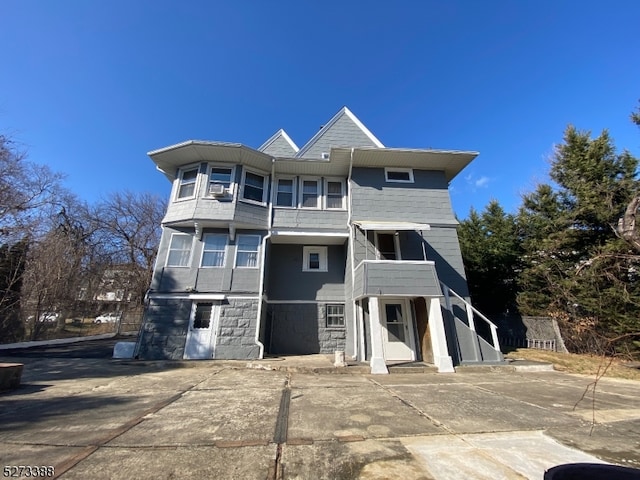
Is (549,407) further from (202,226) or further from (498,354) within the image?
(202,226)

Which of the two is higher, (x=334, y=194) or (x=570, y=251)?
(x=334, y=194)

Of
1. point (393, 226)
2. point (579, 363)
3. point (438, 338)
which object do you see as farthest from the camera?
point (393, 226)

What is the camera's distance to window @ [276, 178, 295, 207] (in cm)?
1180

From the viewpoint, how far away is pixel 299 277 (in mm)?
11711

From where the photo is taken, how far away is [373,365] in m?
7.86

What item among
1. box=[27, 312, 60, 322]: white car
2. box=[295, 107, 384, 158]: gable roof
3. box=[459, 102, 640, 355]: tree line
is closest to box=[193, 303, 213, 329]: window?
box=[295, 107, 384, 158]: gable roof


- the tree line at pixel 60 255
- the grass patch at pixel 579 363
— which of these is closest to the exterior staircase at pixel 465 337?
the grass patch at pixel 579 363

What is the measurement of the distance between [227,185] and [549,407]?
11.6 meters

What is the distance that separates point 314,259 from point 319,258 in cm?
24

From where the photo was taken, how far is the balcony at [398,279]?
8656mm

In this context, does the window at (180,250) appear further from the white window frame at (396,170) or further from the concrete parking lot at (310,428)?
the white window frame at (396,170)

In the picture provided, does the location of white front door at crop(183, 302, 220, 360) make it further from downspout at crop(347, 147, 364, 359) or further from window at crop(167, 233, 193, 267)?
downspout at crop(347, 147, 364, 359)

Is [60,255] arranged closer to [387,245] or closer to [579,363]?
[387,245]

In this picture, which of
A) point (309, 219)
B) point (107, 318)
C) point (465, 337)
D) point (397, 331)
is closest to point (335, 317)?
point (397, 331)
